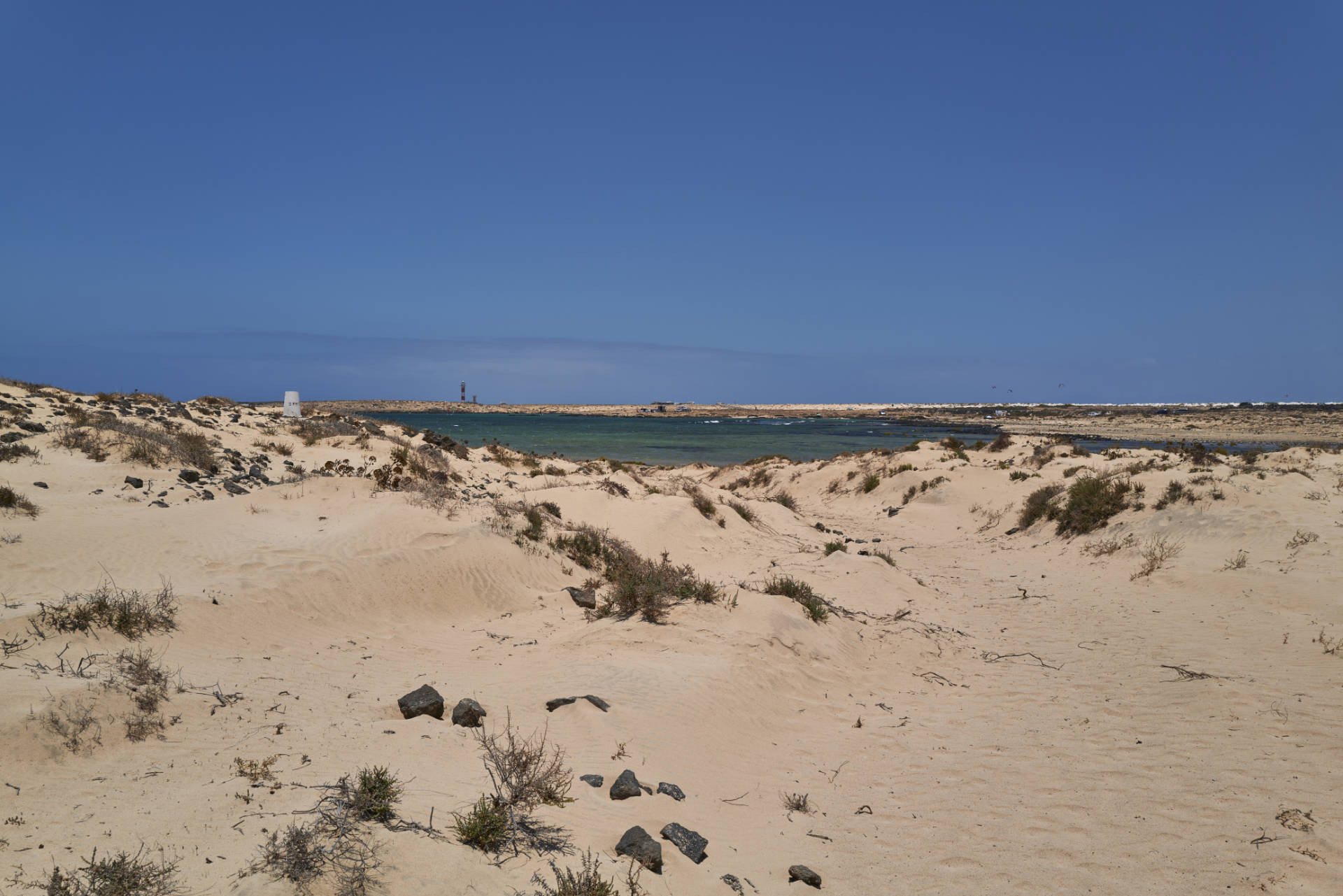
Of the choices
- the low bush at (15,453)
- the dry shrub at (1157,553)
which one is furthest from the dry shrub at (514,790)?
the low bush at (15,453)

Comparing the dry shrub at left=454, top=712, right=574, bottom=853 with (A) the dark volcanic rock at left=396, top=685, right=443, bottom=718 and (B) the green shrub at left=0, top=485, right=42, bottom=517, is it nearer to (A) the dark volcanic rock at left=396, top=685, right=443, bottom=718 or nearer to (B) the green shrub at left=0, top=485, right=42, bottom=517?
(A) the dark volcanic rock at left=396, top=685, right=443, bottom=718

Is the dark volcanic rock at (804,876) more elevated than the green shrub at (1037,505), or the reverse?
the green shrub at (1037,505)

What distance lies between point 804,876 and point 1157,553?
539 inches

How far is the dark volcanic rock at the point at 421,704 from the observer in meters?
6.00

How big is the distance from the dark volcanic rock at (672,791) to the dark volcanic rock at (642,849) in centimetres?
90

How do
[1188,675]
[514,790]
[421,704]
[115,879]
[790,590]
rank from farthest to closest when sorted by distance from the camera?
[790,590] < [1188,675] < [421,704] < [514,790] < [115,879]

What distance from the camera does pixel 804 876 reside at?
434 cm

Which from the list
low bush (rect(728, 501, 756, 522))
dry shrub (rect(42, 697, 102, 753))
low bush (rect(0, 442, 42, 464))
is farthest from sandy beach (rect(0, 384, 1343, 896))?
low bush (rect(728, 501, 756, 522))

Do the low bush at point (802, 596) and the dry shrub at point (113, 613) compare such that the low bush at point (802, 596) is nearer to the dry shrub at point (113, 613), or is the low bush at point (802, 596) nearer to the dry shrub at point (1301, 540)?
the dry shrub at point (113, 613)

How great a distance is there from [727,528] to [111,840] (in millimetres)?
14122

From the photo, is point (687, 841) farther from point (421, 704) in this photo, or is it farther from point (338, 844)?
point (421, 704)

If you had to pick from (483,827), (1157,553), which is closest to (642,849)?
(483,827)

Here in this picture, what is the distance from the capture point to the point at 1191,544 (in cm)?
1417

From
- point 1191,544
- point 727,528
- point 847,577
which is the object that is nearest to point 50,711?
point 847,577
